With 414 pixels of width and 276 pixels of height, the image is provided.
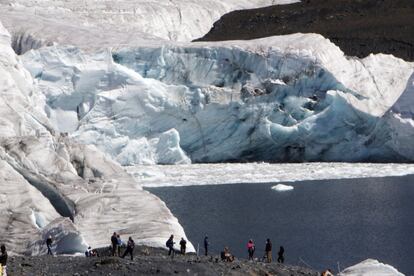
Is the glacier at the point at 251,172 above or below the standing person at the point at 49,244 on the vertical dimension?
below

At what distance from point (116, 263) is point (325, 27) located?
5321cm

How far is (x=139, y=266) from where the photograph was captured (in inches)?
1159

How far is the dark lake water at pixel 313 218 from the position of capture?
38781mm

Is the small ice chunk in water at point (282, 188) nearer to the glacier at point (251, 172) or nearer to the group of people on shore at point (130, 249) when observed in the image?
the glacier at point (251, 172)

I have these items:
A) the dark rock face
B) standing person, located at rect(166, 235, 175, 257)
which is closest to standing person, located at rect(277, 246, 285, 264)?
standing person, located at rect(166, 235, 175, 257)

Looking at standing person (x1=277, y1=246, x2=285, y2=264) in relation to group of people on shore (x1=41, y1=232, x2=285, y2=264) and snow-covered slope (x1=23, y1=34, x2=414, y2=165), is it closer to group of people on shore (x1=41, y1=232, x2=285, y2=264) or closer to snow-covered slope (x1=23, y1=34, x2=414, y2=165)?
group of people on shore (x1=41, y1=232, x2=285, y2=264)

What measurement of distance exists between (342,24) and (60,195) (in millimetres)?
44986

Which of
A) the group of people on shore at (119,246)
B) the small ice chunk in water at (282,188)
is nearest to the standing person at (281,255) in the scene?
the group of people on shore at (119,246)

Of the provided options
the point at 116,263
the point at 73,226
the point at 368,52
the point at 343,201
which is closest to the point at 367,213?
the point at 343,201

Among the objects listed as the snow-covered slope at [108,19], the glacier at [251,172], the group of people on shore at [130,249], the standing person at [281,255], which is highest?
the snow-covered slope at [108,19]

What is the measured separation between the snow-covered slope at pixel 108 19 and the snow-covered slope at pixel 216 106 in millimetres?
3556

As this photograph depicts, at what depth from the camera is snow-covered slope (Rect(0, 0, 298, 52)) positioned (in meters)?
66.4

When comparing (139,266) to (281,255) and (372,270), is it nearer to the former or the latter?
(372,270)

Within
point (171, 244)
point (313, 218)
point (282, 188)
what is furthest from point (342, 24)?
point (171, 244)
